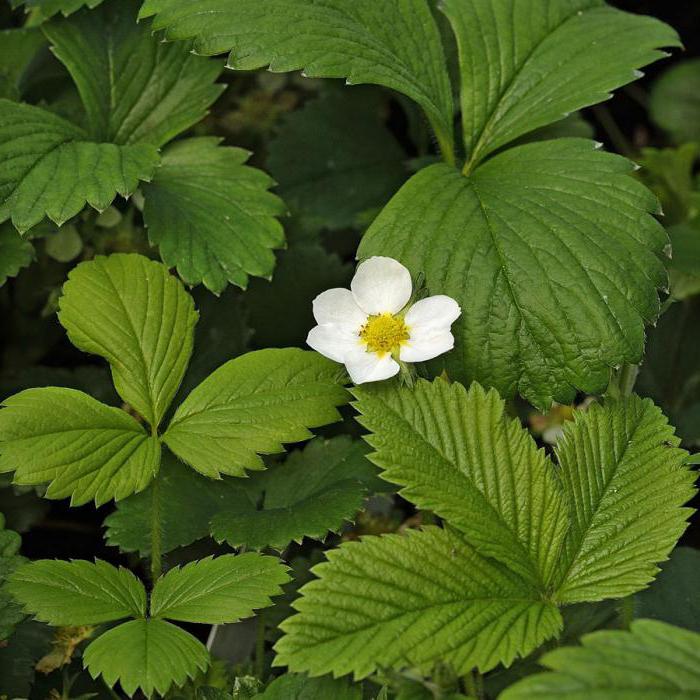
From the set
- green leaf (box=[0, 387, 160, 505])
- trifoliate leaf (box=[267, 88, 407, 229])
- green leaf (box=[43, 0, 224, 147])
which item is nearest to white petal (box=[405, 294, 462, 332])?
green leaf (box=[0, 387, 160, 505])

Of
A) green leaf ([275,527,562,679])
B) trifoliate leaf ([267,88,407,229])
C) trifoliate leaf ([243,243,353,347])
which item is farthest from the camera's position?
trifoliate leaf ([267,88,407,229])

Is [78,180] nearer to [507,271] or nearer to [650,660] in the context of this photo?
[507,271]

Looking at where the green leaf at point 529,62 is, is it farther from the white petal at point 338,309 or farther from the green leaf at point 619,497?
the green leaf at point 619,497

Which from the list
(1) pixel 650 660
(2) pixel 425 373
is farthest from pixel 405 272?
(1) pixel 650 660

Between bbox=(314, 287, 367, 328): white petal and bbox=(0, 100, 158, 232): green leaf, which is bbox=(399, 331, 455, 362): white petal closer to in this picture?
bbox=(314, 287, 367, 328): white petal

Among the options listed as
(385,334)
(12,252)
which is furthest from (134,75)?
(385,334)
